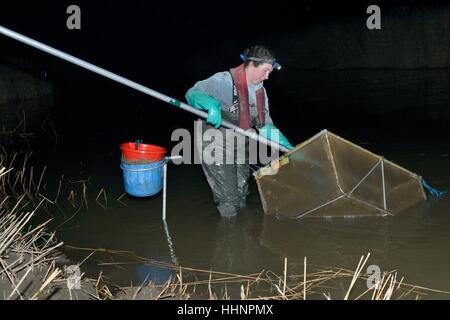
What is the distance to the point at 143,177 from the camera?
454cm

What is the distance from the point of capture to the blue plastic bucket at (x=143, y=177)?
177 inches

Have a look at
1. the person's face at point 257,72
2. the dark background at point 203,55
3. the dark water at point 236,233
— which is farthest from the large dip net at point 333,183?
the dark background at point 203,55

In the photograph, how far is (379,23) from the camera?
19.2 metres

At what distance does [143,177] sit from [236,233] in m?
0.98

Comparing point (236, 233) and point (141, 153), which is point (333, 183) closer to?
point (236, 233)

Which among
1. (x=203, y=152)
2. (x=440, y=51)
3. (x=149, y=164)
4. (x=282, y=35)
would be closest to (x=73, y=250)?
(x=149, y=164)

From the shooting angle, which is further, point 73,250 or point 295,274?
point 73,250

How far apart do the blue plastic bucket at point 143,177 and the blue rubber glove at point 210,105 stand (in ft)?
2.27

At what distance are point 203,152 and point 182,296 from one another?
6.15ft

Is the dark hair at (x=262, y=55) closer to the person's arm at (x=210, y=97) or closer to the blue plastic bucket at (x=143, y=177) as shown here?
the person's arm at (x=210, y=97)

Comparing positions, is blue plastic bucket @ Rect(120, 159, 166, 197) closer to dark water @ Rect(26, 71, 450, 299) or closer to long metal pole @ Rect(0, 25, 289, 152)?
dark water @ Rect(26, 71, 450, 299)

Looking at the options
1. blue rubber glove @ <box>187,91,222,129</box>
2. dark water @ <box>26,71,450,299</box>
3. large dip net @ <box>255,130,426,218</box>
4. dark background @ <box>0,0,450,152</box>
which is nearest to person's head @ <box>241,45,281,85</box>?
blue rubber glove @ <box>187,91,222,129</box>

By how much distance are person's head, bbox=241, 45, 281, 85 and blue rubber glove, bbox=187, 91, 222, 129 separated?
41cm
